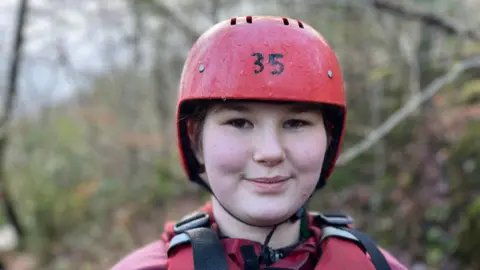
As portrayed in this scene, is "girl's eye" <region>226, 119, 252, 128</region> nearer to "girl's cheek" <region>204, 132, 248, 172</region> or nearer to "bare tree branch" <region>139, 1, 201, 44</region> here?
"girl's cheek" <region>204, 132, 248, 172</region>

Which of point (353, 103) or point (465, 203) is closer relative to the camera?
point (465, 203)

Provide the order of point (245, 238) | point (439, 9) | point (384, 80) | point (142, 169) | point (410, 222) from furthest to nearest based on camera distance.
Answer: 1. point (142, 169)
2. point (384, 80)
3. point (439, 9)
4. point (410, 222)
5. point (245, 238)

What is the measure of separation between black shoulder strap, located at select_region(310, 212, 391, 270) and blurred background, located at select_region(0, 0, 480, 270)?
1.38 meters

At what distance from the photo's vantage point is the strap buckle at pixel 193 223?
2066mm

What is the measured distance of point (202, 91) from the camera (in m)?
1.83

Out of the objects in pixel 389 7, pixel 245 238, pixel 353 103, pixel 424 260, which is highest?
pixel 389 7

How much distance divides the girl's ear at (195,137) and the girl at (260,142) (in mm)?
12

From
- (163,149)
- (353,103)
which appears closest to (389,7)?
(353,103)

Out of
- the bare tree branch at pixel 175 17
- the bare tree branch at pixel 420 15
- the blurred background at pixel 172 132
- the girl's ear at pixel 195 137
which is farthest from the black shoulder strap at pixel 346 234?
the bare tree branch at pixel 175 17

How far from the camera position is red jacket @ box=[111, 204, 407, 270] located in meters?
1.90

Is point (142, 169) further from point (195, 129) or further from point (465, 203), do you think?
point (195, 129)

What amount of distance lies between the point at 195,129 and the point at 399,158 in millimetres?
4291

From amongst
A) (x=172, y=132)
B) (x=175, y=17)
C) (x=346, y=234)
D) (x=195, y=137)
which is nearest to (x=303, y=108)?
(x=195, y=137)

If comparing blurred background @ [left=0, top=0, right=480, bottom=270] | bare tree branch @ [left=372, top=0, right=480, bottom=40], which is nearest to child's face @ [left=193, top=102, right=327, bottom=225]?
blurred background @ [left=0, top=0, right=480, bottom=270]
